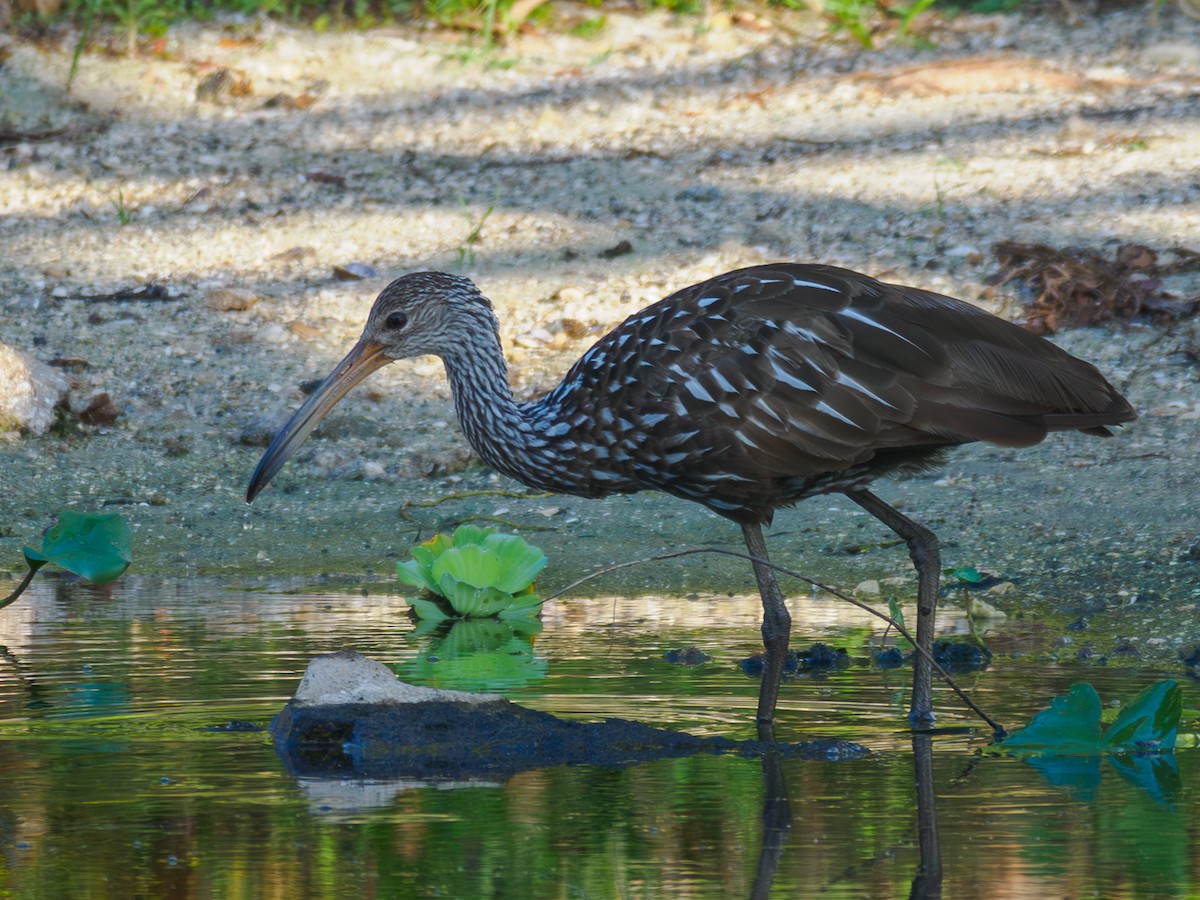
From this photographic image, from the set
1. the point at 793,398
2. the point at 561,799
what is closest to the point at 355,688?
the point at 561,799

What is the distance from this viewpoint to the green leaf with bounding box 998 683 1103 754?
479 centimetres

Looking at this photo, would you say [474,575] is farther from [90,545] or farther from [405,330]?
[90,545]

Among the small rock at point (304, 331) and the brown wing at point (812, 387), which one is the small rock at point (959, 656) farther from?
the small rock at point (304, 331)

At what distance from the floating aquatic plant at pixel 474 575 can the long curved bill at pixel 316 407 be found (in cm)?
64

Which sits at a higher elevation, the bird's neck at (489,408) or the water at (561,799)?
the bird's neck at (489,408)

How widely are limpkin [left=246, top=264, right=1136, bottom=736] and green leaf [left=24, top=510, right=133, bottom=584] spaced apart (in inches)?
52.5

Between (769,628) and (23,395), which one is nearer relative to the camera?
(769,628)

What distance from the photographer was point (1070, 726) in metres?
4.80

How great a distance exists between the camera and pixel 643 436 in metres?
5.54

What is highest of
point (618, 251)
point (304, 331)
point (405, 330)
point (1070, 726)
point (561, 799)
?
point (618, 251)

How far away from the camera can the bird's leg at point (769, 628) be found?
536cm

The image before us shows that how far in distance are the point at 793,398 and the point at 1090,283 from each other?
4.16 metres

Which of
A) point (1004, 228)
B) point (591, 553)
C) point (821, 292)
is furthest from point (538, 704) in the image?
point (1004, 228)

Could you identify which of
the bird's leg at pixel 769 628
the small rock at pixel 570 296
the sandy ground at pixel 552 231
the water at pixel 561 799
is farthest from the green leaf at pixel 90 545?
the small rock at pixel 570 296
